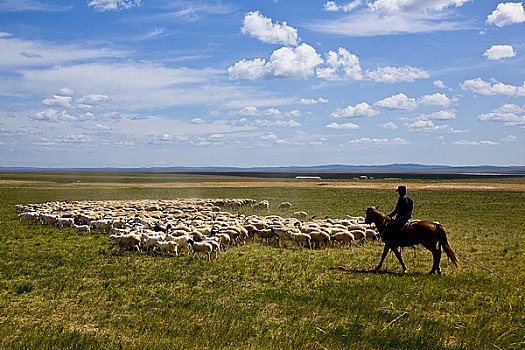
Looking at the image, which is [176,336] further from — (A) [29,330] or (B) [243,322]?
(A) [29,330]

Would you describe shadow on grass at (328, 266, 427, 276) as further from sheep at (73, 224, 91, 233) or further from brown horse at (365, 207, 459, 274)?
sheep at (73, 224, 91, 233)

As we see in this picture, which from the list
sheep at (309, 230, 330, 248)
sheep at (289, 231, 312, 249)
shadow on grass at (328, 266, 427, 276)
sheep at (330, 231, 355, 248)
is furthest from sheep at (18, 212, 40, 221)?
shadow on grass at (328, 266, 427, 276)

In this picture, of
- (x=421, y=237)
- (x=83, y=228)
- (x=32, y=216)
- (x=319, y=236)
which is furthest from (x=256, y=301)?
(x=32, y=216)

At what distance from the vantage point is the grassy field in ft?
23.5

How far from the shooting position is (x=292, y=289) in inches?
394

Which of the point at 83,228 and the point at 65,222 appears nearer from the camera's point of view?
the point at 83,228

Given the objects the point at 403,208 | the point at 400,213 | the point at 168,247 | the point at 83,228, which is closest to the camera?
the point at 403,208

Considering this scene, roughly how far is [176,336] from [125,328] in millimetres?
1116

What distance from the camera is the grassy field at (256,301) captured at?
716 centimetres

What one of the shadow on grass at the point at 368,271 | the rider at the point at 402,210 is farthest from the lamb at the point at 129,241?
the rider at the point at 402,210

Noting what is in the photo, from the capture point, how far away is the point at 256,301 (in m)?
9.16

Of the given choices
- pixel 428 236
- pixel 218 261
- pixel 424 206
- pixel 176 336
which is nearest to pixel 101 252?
pixel 218 261

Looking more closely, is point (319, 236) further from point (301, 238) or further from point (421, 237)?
point (421, 237)

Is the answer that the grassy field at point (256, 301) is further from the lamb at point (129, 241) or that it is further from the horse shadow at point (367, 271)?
the lamb at point (129, 241)
